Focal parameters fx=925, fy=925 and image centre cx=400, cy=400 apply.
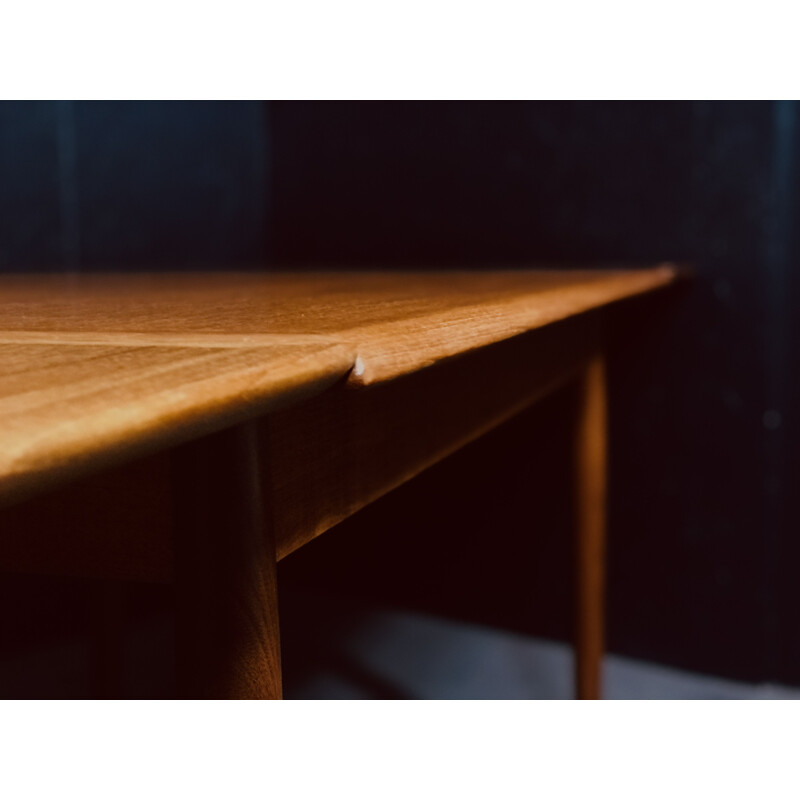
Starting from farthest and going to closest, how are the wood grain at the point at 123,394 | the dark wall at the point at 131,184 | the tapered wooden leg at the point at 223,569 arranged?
the dark wall at the point at 131,184 → the tapered wooden leg at the point at 223,569 → the wood grain at the point at 123,394

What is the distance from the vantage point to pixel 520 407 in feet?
2.64

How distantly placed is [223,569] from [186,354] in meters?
0.10

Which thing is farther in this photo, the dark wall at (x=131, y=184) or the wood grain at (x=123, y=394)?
the dark wall at (x=131, y=184)

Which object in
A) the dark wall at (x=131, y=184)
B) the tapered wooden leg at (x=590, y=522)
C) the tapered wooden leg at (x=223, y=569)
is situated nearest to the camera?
the tapered wooden leg at (x=223, y=569)

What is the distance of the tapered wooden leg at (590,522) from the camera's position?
3.78 ft

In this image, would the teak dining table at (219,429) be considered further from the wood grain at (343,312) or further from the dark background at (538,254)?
the dark background at (538,254)

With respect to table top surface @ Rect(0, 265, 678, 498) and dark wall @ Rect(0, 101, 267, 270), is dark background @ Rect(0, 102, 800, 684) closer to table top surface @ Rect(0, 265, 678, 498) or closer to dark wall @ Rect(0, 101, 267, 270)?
dark wall @ Rect(0, 101, 267, 270)

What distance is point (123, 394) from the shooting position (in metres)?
0.25

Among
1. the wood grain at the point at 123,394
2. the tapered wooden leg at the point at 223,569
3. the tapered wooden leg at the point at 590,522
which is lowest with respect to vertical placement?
the tapered wooden leg at the point at 590,522

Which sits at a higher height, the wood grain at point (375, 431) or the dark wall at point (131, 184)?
the dark wall at point (131, 184)

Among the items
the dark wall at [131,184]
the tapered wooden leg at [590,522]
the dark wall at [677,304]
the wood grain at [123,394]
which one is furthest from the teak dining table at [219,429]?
the dark wall at [131,184]

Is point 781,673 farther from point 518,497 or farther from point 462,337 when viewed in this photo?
point 462,337
